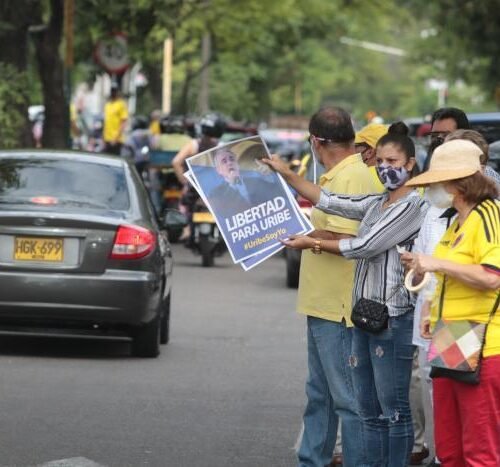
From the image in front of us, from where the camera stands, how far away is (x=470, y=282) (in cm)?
627

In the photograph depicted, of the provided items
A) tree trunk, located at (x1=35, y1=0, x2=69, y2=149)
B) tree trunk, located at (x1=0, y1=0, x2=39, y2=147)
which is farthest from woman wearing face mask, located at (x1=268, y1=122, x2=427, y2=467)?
tree trunk, located at (x1=35, y1=0, x2=69, y2=149)

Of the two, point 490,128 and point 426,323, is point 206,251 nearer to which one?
point 490,128

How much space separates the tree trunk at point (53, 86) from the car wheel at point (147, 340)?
12.4m

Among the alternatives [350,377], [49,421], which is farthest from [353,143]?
[49,421]

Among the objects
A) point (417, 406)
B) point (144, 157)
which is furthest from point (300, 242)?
point (144, 157)

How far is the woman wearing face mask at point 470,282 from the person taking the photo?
6.34m

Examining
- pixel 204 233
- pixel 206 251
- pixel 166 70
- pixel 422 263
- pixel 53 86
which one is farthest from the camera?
pixel 166 70

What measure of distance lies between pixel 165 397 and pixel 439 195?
15.5ft

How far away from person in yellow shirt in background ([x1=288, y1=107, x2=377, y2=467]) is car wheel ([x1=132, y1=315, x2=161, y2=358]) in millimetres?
4751

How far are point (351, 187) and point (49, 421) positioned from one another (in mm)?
3097

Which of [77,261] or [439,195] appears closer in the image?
[439,195]

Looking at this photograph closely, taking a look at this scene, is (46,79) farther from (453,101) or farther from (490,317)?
(453,101)

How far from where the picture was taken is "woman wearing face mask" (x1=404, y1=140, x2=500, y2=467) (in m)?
6.34

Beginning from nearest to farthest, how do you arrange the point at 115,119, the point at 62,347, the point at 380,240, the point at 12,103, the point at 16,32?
the point at 380,240
the point at 62,347
the point at 12,103
the point at 16,32
the point at 115,119
